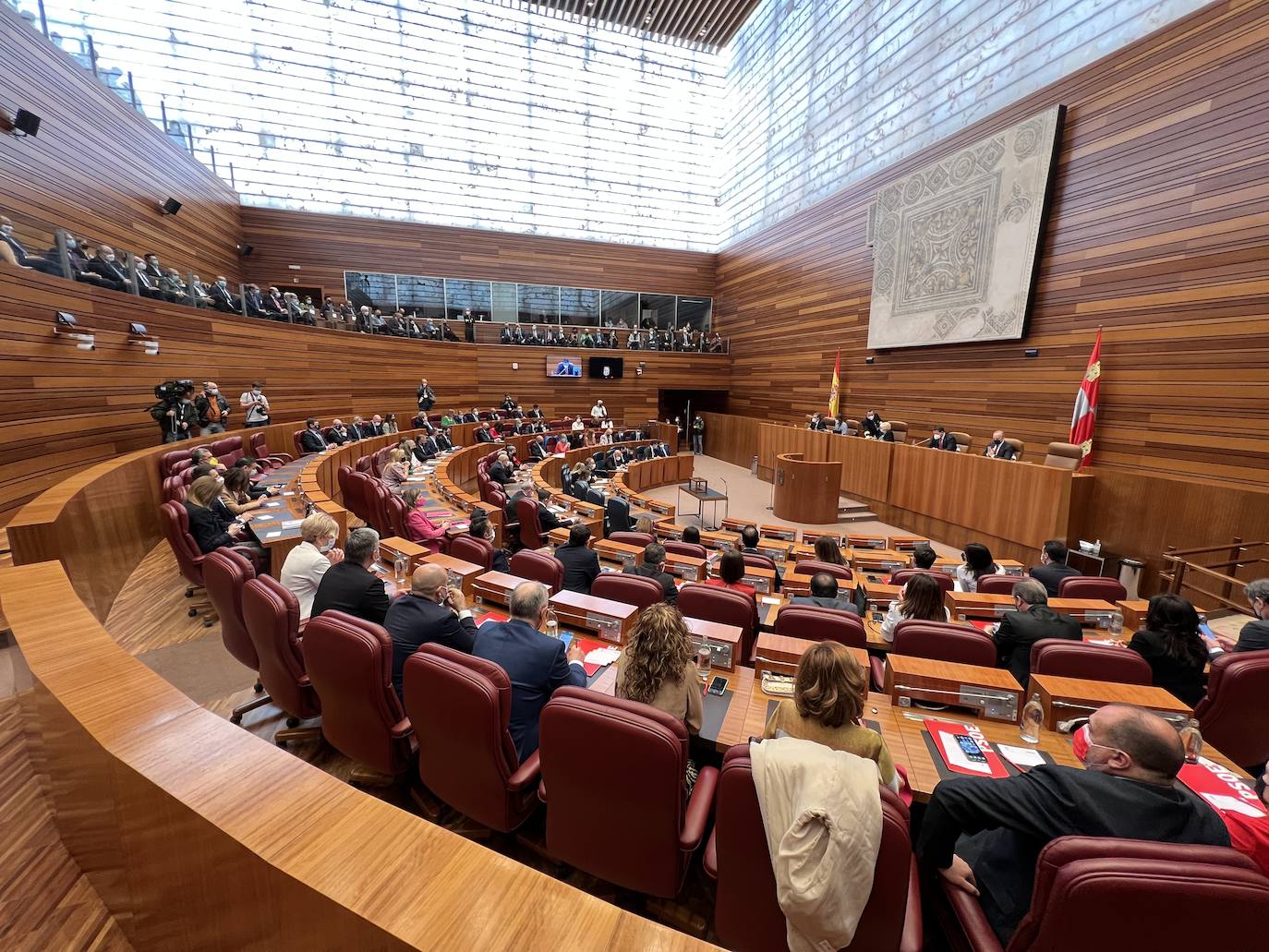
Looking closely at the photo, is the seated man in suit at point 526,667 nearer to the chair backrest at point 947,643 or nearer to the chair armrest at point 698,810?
the chair armrest at point 698,810

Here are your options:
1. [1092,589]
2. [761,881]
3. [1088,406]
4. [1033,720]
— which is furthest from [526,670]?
[1088,406]

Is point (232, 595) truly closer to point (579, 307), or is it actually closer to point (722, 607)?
point (722, 607)

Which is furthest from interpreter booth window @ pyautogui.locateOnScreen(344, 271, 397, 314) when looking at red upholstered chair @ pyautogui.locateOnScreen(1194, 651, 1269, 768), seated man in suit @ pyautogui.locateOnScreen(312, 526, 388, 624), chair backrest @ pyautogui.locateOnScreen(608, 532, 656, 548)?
red upholstered chair @ pyautogui.locateOnScreen(1194, 651, 1269, 768)

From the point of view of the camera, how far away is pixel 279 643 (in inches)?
93.2

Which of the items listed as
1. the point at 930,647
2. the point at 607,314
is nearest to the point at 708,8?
the point at 607,314

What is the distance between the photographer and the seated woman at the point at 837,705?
1643 millimetres

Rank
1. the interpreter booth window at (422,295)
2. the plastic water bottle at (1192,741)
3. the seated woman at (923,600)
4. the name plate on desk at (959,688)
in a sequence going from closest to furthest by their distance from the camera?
1. the plastic water bottle at (1192,741)
2. the name plate on desk at (959,688)
3. the seated woman at (923,600)
4. the interpreter booth window at (422,295)

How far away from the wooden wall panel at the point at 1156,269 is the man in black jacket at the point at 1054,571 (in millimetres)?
3514

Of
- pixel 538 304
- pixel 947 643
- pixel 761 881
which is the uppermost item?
pixel 538 304

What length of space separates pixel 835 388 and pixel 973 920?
12515mm

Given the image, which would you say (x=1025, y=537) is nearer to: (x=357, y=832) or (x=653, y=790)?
(x=653, y=790)

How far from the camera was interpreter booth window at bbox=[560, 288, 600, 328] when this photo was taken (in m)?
18.5

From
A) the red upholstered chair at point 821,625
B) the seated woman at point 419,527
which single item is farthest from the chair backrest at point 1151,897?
the seated woman at point 419,527

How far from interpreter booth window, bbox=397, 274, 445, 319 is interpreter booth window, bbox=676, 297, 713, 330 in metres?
8.15
